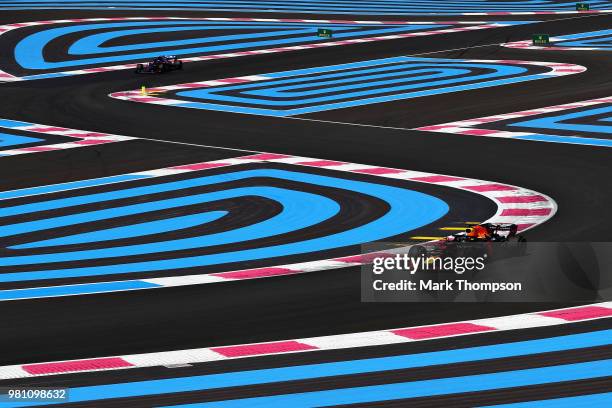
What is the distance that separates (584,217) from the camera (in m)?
16.2

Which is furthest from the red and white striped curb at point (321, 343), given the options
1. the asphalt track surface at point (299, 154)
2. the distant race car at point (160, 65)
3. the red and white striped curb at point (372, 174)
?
the distant race car at point (160, 65)

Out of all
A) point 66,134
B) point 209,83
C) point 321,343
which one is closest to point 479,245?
point 321,343

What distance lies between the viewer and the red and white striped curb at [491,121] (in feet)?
80.2

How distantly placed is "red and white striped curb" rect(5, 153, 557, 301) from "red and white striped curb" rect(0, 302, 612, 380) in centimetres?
259

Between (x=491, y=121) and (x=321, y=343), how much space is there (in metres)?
15.6

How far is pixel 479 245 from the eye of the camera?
1347 centimetres

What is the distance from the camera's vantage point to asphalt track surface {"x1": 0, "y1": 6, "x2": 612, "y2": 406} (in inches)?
439

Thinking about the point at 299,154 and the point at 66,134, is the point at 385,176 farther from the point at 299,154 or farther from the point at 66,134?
the point at 66,134

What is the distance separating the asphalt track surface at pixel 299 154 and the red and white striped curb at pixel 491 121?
50cm

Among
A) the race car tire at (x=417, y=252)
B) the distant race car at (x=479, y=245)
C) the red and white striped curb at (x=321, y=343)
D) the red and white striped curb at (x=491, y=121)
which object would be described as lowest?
the red and white striped curb at (x=491, y=121)

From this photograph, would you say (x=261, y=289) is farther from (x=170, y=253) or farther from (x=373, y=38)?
(x=373, y=38)

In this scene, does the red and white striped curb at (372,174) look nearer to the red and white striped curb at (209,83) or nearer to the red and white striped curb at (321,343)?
the red and white striped curb at (321,343)

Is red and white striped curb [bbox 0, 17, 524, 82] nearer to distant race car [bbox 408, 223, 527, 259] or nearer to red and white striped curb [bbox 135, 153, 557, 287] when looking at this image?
red and white striped curb [bbox 135, 153, 557, 287]

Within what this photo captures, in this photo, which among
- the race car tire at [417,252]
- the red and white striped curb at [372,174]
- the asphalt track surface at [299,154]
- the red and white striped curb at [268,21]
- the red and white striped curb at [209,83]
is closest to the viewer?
the asphalt track surface at [299,154]
